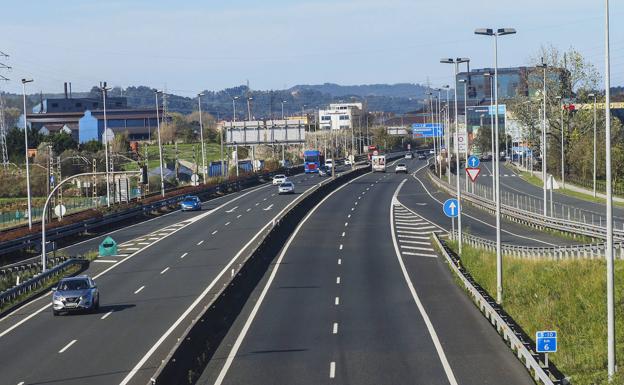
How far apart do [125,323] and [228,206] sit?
5491 cm

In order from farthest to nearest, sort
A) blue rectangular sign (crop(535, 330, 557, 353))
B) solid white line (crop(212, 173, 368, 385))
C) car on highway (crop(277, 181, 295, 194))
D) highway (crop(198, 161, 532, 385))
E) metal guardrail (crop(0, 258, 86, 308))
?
1. car on highway (crop(277, 181, 295, 194))
2. metal guardrail (crop(0, 258, 86, 308))
3. solid white line (crop(212, 173, 368, 385))
4. highway (crop(198, 161, 532, 385))
5. blue rectangular sign (crop(535, 330, 557, 353))

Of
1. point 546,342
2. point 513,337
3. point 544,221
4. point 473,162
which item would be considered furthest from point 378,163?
point 546,342

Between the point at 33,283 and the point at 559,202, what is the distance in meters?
56.3

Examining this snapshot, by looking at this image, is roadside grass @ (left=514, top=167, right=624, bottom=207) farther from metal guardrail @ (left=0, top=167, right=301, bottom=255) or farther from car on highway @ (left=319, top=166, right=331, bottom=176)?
metal guardrail @ (left=0, top=167, right=301, bottom=255)

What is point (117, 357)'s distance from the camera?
28.6m

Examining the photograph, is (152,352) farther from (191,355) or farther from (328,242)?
(328,242)

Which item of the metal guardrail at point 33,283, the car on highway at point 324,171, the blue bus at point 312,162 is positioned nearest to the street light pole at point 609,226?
the metal guardrail at point 33,283

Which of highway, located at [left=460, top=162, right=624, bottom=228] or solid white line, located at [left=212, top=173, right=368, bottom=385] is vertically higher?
solid white line, located at [left=212, top=173, right=368, bottom=385]

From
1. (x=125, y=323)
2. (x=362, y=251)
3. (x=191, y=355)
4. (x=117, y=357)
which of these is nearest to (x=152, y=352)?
(x=117, y=357)

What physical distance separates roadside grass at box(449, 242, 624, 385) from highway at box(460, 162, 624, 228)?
1577 centimetres

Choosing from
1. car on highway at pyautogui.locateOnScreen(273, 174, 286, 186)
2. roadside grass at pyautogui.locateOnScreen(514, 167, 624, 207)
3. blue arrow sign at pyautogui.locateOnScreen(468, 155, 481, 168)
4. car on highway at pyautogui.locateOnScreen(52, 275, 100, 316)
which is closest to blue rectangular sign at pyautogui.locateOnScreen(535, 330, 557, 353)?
car on highway at pyautogui.locateOnScreen(52, 275, 100, 316)

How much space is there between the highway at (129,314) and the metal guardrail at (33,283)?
98 cm

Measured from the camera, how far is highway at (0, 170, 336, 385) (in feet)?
89.5

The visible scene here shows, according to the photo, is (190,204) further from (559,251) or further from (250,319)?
(250,319)
